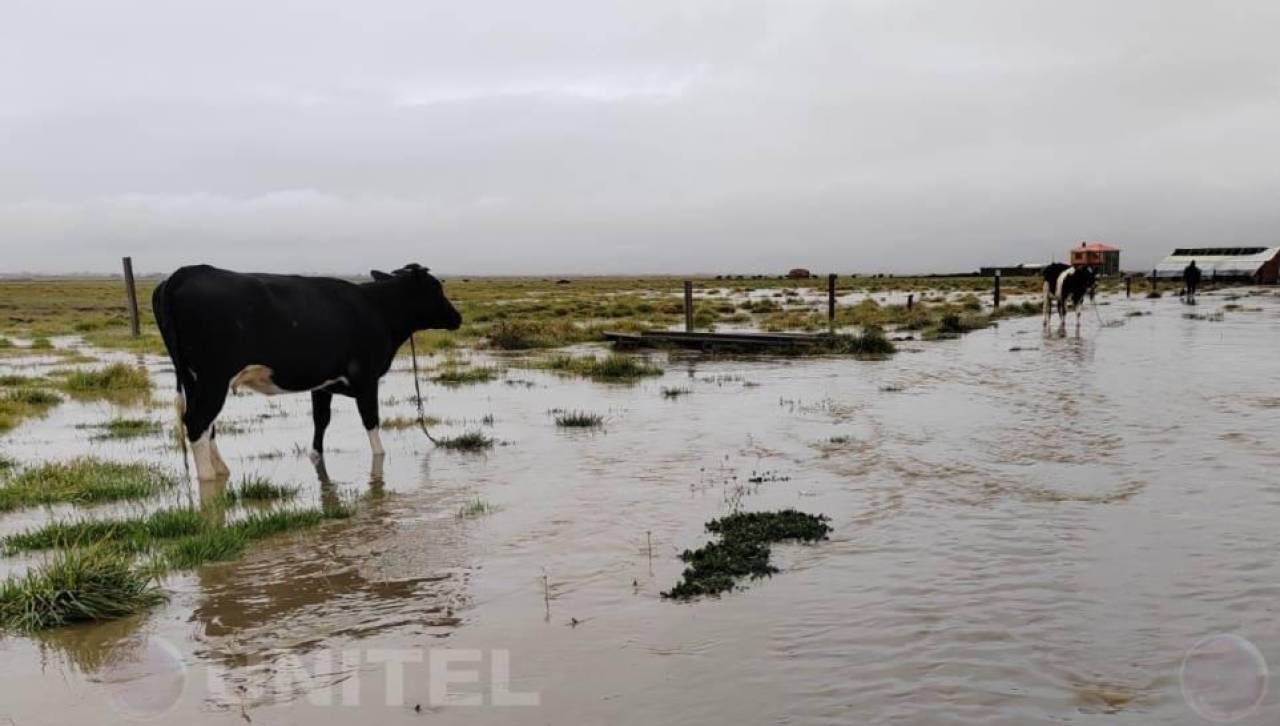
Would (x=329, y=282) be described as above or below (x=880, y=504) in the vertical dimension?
above

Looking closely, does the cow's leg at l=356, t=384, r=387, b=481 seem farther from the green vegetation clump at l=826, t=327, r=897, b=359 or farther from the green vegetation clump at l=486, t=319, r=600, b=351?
the green vegetation clump at l=486, t=319, r=600, b=351

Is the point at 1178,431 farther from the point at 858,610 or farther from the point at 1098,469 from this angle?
the point at 858,610

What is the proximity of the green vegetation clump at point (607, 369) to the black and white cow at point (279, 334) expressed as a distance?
6.58m

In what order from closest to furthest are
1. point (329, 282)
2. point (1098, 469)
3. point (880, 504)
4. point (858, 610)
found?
1. point (858, 610)
2. point (880, 504)
3. point (1098, 469)
4. point (329, 282)

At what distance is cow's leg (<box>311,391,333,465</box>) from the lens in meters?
8.76

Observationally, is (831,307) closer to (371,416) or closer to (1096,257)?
(371,416)

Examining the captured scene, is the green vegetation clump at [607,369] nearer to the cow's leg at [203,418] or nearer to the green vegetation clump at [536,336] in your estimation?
the green vegetation clump at [536,336]

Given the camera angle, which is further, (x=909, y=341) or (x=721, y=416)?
(x=909, y=341)

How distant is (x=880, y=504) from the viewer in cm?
674

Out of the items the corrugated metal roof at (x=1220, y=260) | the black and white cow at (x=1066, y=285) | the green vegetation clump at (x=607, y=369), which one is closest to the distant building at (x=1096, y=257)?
the corrugated metal roof at (x=1220, y=260)

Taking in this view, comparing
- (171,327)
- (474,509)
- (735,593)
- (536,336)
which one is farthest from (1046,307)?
(171,327)

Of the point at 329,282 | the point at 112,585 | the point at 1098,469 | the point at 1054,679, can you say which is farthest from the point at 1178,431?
the point at 112,585

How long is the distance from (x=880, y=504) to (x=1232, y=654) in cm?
298

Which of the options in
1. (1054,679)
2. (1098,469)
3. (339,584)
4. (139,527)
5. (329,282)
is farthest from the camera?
(329,282)
